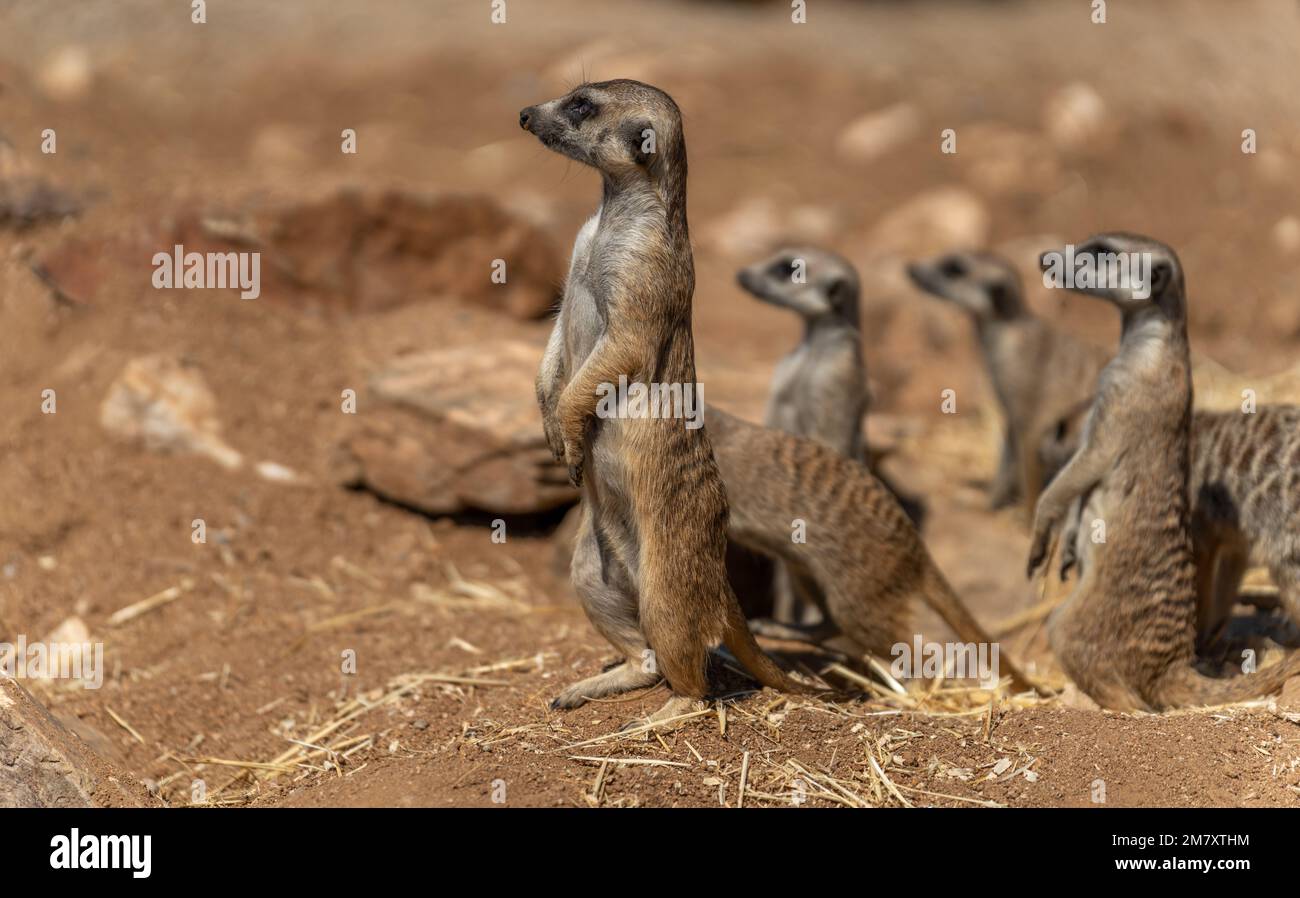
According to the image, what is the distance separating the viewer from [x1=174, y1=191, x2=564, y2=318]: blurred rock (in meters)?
6.58

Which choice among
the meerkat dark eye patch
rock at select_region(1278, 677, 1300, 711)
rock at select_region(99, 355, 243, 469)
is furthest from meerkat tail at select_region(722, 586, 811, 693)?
rock at select_region(99, 355, 243, 469)

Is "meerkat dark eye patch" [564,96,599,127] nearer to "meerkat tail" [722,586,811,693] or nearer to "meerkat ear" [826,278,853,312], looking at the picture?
"meerkat tail" [722,586,811,693]

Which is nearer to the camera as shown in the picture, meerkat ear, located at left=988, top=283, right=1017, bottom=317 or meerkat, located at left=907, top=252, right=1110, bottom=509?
meerkat, located at left=907, top=252, right=1110, bottom=509

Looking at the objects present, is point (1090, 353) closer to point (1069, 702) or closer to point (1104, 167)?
point (1069, 702)

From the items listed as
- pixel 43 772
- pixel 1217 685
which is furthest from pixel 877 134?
pixel 43 772

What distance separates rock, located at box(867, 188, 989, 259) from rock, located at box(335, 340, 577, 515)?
195 inches

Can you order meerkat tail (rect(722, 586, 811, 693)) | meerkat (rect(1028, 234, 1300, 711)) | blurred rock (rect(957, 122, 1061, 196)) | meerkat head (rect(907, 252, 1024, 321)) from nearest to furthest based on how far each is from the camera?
meerkat tail (rect(722, 586, 811, 693)), meerkat (rect(1028, 234, 1300, 711)), meerkat head (rect(907, 252, 1024, 321)), blurred rock (rect(957, 122, 1061, 196))

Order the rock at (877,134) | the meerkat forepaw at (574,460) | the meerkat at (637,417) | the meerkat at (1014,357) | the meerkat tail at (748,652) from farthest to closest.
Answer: the rock at (877,134) < the meerkat at (1014,357) < the meerkat tail at (748,652) < the meerkat forepaw at (574,460) < the meerkat at (637,417)

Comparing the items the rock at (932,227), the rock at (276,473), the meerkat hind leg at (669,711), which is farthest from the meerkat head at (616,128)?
the rock at (932,227)

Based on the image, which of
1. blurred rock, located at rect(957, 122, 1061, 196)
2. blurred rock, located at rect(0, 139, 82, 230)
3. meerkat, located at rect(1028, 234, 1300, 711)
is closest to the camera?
meerkat, located at rect(1028, 234, 1300, 711)

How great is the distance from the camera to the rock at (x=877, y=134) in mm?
11969

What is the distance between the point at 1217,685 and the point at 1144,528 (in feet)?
1.86

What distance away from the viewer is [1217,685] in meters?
4.39

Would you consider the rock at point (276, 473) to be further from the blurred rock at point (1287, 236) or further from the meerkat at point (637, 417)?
the blurred rock at point (1287, 236)
